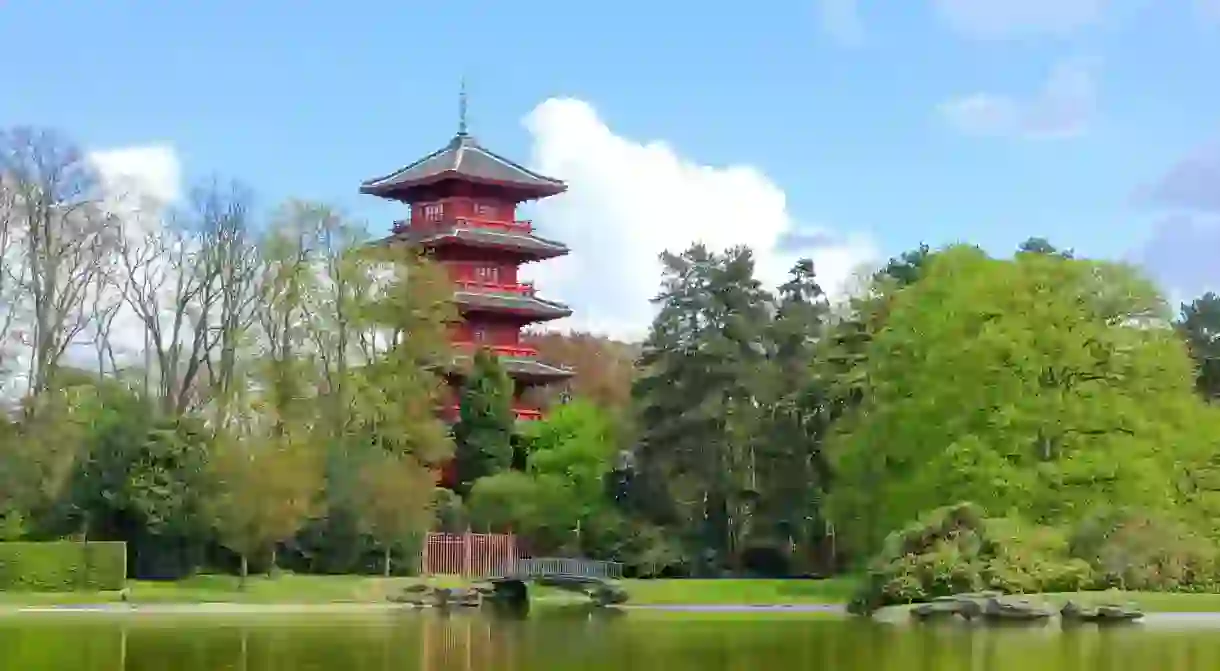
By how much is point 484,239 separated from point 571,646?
38.8 metres

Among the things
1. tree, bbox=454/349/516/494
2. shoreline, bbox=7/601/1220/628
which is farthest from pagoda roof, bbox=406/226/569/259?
shoreline, bbox=7/601/1220/628

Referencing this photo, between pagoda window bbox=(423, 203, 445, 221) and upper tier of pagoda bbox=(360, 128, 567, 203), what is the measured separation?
369 millimetres

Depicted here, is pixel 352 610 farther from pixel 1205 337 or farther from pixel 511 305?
pixel 1205 337

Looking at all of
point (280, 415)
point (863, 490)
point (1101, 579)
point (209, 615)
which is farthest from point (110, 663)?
point (280, 415)

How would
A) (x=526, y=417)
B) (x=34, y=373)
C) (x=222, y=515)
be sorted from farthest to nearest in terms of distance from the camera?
(x=526, y=417), (x=34, y=373), (x=222, y=515)

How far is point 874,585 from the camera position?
36812 mm

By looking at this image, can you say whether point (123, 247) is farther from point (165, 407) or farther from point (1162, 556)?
point (1162, 556)

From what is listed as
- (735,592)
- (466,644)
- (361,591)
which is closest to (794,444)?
(735,592)

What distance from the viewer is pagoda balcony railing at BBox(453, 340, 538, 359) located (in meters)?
60.2

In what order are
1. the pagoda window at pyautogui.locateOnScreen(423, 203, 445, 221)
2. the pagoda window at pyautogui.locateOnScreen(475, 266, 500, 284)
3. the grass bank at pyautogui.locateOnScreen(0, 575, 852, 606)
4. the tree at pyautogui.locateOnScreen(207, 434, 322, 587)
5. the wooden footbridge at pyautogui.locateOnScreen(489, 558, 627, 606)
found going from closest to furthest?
the grass bank at pyautogui.locateOnScreen(0, 575, 852, 606) → the wooden footbridge at pyautogui.locateOnScreen(489, 558, 627, 606) → the tree at pyautogui.locateOnScreen(207, 434, 322, 587) → the pagoda window at pyautogui.locateOnScreen(475, 266, 500, 284) → the pagoda window at pyautogui.locateOnScreen(423, 203, 445, 221)

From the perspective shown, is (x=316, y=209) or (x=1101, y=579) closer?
(x=1101, y=579)

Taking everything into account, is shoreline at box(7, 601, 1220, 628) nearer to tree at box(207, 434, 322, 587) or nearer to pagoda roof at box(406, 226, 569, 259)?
tree at box(207, 434, 322, 587)

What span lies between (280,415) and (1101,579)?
79.5 feet

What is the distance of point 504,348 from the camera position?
62.1 m
